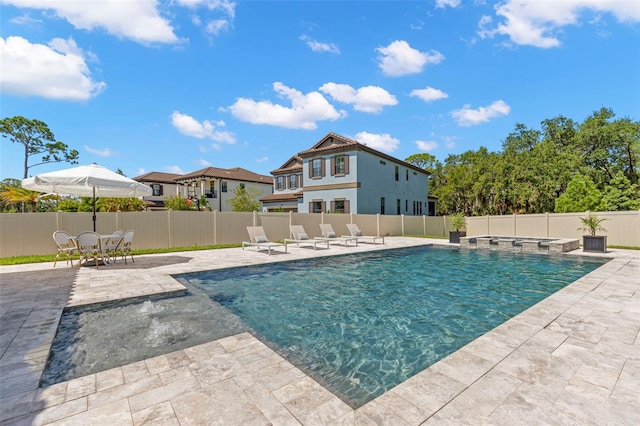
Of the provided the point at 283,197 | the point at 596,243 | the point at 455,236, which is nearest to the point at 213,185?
the point at 283,197

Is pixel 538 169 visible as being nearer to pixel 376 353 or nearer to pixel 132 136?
pixel 376 353

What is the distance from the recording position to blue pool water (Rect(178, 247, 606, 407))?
337 cm

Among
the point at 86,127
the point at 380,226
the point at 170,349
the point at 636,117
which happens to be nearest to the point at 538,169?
the point at 636,117

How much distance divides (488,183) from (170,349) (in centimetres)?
3073

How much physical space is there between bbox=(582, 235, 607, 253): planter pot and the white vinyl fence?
375 cm

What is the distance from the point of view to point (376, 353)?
3.61 metres

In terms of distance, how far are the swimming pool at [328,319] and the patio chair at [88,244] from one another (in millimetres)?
3347

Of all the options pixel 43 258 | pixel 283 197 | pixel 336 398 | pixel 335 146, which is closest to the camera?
pixel 336 398

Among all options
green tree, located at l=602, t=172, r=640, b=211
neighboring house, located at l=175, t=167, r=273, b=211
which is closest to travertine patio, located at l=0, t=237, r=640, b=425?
green tree, located at l=602, t=172, r=640, b=211

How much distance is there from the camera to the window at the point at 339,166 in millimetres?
22831

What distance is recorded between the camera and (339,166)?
2305 centimetres

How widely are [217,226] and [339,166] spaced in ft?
37.5

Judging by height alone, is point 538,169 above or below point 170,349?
above

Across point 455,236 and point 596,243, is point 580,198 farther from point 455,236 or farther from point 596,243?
point 596,243
